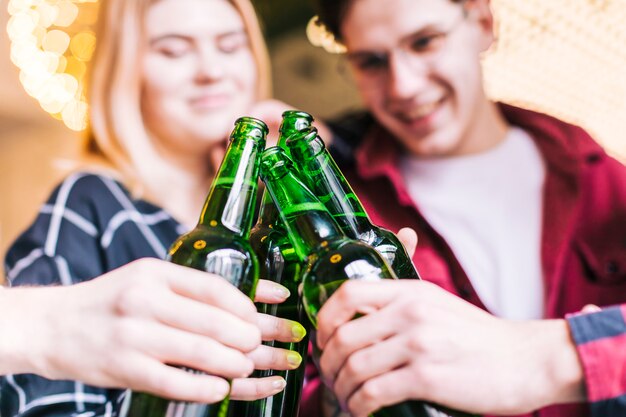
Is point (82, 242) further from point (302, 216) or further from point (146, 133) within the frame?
point (302, 216)

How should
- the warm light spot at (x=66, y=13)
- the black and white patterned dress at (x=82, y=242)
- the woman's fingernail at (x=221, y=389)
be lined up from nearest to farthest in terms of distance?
the woman's fingernail at (x=221, y=389)
the black and white patterned dress at (x=82, y=242)
the warm light spot at (x=66, y=13)

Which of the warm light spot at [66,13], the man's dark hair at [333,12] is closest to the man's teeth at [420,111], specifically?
the man's dark hair at [333,12]

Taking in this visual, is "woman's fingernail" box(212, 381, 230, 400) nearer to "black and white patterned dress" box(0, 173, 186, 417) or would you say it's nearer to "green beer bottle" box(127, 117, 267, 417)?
"green beer bottle" box(127, 117, 267, 417)

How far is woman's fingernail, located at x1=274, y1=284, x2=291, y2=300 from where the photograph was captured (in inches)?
17.2

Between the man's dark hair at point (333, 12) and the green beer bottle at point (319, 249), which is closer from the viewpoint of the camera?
the green beer bottle at point (319, 249)

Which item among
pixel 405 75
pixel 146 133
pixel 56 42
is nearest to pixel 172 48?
pixel 146 133

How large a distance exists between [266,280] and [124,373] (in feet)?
0.43

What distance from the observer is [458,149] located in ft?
3.18

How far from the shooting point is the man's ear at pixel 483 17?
0.91m

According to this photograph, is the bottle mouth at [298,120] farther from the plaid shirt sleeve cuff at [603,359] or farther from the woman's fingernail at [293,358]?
the plaid shirt sleeve cuff at [603,359]

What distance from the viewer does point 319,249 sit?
0.41 metres

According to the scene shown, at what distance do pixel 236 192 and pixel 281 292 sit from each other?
0.30 ft

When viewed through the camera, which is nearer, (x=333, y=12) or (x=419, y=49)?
(x=419, y=49)

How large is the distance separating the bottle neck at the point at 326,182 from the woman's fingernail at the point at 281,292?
72 millimetres
